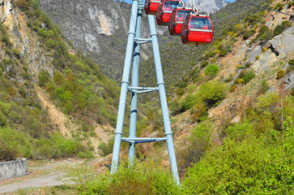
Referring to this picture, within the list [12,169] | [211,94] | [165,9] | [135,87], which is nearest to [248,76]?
[211,94]

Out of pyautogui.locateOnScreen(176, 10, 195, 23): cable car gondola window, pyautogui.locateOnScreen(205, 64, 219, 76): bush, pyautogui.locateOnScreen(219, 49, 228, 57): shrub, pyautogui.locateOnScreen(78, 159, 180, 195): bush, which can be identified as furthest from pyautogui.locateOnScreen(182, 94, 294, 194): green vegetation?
pyautogui.locateOnScreen(219, 49, 228, 57): shrub

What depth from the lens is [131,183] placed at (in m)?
10.0

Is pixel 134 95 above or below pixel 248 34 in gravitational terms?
below

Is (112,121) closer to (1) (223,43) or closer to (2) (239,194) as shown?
(1) (223,43)

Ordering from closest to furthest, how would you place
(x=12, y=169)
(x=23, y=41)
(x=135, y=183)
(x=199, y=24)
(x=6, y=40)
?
(x=135, y=183) → (x=199, y=24) → (x=12, y=169) → (x=6, y=40) → (x=23, y=41)

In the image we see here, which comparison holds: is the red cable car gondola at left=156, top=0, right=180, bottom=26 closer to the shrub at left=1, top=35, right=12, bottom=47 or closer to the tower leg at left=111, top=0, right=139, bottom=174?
the tower leg at left=111, top=0, right=139, bottom=174

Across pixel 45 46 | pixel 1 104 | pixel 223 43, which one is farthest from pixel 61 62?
pixel 223 43

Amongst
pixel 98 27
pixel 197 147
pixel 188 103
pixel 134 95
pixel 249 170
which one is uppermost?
pixel 98 27

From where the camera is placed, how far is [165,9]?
1216cm

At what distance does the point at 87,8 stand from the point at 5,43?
400 feet

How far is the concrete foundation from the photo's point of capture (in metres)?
20.3

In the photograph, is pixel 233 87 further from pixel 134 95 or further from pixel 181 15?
pixel 181 15

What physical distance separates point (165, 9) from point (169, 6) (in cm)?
19

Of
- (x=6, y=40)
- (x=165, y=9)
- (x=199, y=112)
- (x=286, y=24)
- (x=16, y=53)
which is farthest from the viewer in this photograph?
(x=16, y=53)
